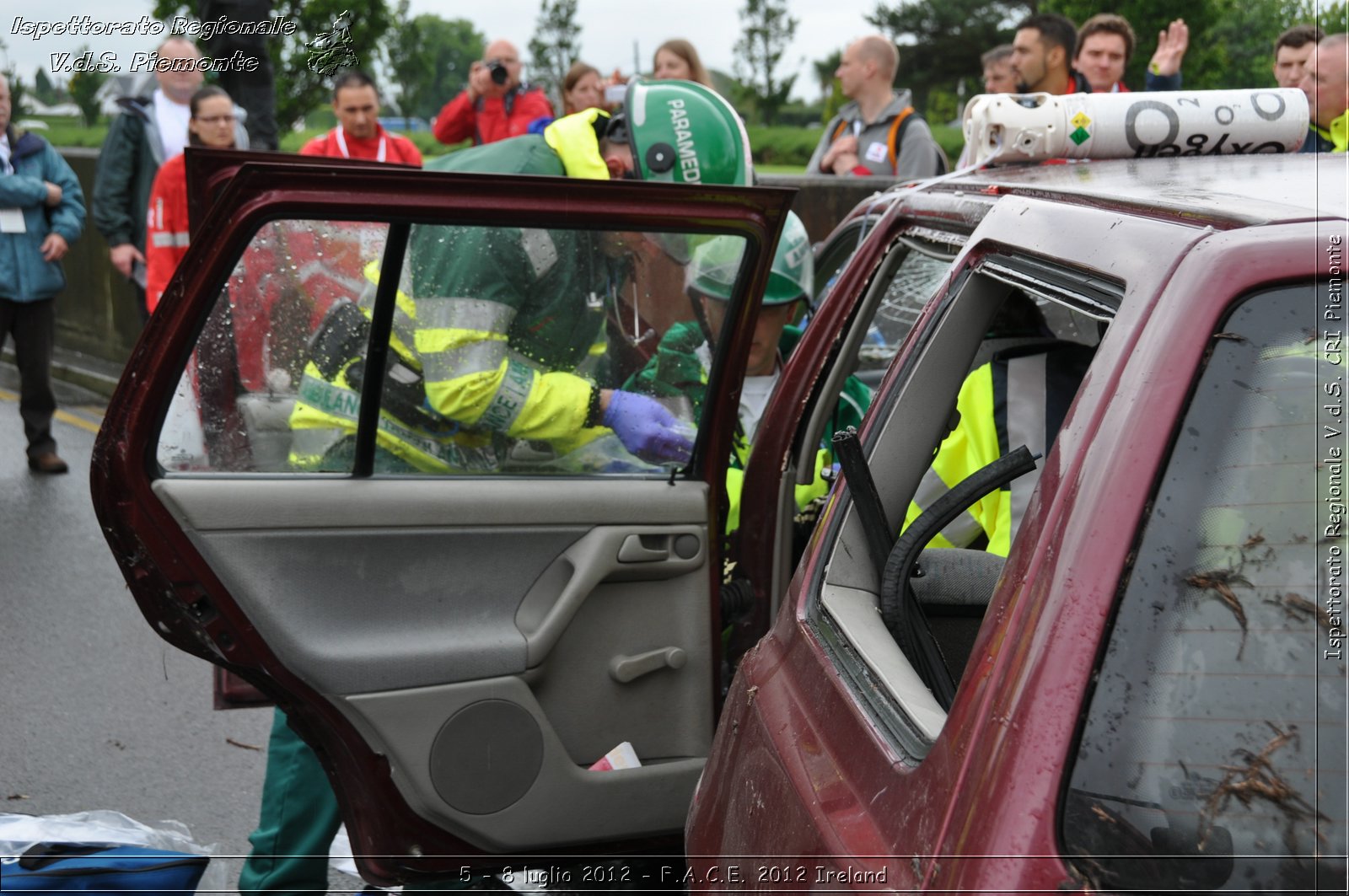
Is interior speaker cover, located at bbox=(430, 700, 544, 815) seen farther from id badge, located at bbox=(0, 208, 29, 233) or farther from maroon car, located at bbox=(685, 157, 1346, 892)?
id badge, located at bbox=(0, 208, 29, 233)

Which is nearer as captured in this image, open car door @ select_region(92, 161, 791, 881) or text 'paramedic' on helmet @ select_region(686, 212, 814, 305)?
open car door @ select_region(92, 161, 791, 881)

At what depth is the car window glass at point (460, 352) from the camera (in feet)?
7.73

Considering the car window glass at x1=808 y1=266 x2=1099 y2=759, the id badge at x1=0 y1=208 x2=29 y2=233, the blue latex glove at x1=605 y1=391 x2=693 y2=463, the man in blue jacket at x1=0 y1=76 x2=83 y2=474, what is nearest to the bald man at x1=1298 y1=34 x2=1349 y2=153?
the car window glass at x1=808 y1=266 x2=1099 y2=759

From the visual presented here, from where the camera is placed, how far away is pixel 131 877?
8.60 feet

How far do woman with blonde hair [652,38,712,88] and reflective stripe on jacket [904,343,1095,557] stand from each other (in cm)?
413

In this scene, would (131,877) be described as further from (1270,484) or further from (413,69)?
(413,69)

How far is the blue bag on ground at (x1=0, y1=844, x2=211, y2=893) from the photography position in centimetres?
254

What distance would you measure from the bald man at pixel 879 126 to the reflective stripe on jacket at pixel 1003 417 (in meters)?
4.16

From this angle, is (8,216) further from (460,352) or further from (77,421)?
(460,352)

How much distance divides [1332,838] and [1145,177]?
103 cm

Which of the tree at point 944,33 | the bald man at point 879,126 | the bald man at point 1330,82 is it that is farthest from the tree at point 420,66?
the tree at point 944,33

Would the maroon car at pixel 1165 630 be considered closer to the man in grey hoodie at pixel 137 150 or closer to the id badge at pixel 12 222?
the man in grey hoodie at pixel 137 150

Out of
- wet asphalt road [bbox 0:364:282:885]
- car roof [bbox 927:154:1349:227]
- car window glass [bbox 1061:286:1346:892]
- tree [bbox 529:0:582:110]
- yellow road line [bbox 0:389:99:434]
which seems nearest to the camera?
car window glass [bbox 1061:286:1346:892]

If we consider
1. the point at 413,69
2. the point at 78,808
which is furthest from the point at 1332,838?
the point at 413,69
